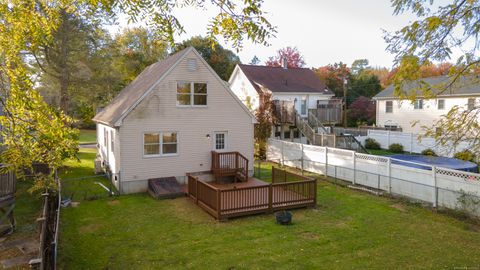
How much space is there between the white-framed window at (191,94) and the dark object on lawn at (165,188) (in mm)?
3915

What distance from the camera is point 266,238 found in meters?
10.9

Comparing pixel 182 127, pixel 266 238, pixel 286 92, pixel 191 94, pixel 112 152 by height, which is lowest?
pixel 266 238

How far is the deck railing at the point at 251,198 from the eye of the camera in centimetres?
1291

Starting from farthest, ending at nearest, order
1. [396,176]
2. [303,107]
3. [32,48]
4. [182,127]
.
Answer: [303,107] → [182,127] → [396,176] → [32,48]

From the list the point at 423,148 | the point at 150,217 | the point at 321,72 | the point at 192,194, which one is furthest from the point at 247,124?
the point at 321,72

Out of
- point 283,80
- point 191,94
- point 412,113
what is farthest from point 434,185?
point 412,113

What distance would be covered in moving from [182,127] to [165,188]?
329 centimetres

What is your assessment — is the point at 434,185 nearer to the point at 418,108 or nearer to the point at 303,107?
the point at 303,107

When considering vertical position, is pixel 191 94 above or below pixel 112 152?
above

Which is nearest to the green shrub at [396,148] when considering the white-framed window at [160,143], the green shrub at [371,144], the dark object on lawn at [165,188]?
the green shrub at [371,144]

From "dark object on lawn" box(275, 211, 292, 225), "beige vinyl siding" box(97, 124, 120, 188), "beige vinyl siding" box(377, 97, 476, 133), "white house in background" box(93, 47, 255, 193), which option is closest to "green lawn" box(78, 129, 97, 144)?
"beige vinyl siding" box(97, 124, 120, 188)

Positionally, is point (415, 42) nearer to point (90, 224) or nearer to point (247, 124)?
point (90, 224)

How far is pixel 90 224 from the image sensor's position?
1227 cm

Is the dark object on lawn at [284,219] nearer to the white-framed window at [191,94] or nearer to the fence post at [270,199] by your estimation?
the fence post at [270,199]
